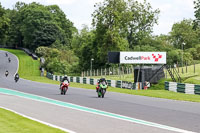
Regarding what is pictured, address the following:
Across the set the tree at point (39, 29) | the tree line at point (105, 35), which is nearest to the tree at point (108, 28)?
the tree line at point (105, 35)

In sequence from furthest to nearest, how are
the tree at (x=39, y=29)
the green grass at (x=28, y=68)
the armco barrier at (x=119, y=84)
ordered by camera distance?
the tree at (x=39, y=29) < the green grass at (x=28, y=68) < the armco barrier at (x=119, y=84)

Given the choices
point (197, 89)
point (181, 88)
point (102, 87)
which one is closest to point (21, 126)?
point (102, 87)

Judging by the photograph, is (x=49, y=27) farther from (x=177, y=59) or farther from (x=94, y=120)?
(x=94, y=120)

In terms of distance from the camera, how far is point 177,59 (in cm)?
8869

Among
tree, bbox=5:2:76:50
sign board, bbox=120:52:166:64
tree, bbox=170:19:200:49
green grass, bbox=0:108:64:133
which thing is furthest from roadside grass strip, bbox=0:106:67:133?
tree, bbox=170:19:200:49

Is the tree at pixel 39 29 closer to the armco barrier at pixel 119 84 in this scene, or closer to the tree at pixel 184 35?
the tree at pixel 184 35

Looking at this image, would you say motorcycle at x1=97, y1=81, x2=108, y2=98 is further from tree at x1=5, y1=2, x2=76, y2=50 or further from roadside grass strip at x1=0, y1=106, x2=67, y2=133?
tree at x1=5, y1=2, x2=76, y2=50

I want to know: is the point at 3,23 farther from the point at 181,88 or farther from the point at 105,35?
the point at 181,88

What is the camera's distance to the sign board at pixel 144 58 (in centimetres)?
4372

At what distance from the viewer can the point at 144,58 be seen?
4412 cm

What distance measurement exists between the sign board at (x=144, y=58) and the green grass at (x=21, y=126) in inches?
1259

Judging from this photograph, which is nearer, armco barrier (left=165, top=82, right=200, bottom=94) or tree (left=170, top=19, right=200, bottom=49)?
armco barrier (left=165, top=82, right=200, bottom=94)

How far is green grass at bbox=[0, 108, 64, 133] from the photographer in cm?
1016

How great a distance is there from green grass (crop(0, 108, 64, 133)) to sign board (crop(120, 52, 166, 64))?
1259 inches
